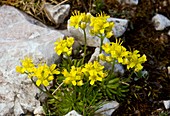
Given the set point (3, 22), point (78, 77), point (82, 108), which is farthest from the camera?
point (3, 22)

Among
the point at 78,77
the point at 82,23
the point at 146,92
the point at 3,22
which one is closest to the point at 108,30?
the point at 82,23

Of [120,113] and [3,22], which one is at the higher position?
[3,22]

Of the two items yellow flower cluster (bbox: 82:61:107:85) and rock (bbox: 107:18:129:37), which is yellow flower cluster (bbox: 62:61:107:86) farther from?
rock (bbox: 107:18:129:37)

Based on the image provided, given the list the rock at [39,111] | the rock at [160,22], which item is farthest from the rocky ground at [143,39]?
the rock at [39,111]

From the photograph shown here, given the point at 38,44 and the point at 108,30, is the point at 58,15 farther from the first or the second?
the point at 108,30

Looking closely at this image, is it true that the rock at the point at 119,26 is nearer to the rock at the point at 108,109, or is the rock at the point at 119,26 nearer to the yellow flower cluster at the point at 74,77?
the rock at the point at 108,109

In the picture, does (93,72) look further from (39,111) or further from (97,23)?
(39,111)

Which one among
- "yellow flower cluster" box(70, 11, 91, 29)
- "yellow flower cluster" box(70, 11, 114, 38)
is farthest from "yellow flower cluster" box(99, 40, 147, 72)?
"yellow flower cluster" box(70, 11, 91, 29)
